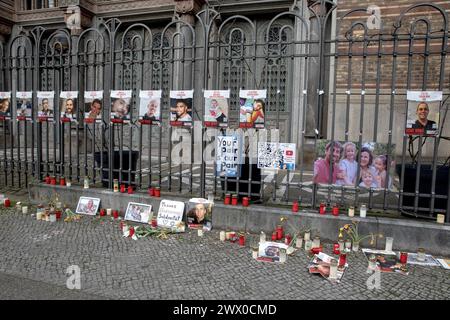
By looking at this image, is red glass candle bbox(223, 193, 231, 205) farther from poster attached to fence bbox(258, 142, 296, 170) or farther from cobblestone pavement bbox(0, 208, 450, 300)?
poster attached to fence bbox(258, 142, 296, 170)

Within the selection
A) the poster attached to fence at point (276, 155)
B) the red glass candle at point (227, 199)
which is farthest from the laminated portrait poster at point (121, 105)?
the poster attached to fence at point (276, 155)

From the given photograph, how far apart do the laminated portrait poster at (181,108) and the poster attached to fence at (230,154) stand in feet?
2.03

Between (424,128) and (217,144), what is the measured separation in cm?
288

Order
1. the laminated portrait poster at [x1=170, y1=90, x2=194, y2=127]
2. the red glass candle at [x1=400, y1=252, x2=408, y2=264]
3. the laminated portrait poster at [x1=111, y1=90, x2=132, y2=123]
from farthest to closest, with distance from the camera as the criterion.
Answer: the laminated portrait poster at [x1=111, y1=90, x2=132, y2=123], the laminated portrait poster at [x1=170, y1=90, x2=194, y2=127], the red glass candle at [x1=400, y1=252, x2=408, y2=264]

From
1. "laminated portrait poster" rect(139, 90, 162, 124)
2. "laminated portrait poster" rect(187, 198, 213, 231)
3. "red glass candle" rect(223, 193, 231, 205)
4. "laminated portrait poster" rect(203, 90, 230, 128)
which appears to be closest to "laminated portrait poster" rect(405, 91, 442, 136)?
"laminated portrait poster" rect(203, 90, 230, 128)

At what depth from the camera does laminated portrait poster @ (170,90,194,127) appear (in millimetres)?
5434

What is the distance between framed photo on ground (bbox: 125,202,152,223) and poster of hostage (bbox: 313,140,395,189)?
8.77 ft

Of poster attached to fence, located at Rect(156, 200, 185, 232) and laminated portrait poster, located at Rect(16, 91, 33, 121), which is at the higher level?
laminated portrait poster, located at Rect(16, 91, 33, 121)

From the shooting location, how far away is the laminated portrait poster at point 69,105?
6.34 meters

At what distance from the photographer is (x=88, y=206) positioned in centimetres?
594

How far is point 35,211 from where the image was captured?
614 centimetres

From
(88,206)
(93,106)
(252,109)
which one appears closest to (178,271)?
(252,109)

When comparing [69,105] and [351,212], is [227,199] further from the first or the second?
[69,105]
